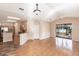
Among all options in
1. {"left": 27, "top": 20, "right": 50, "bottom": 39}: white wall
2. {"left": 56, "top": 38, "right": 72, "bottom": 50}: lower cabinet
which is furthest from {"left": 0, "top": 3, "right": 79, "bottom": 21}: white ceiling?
{"left": 56, "top": 38, "right": 72, "bottom": 50}: lower cabinet

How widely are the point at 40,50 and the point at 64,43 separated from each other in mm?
448

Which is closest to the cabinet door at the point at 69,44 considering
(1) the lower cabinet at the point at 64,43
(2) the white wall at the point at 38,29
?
(1) the lower cabinet at the point at 64,43

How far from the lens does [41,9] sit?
1.59 meters

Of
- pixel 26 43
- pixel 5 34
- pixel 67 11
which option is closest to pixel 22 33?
pixel 26 43

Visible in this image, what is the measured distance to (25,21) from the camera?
1700 mm

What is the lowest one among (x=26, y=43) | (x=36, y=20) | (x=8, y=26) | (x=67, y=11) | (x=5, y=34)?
(x=26, y=43)

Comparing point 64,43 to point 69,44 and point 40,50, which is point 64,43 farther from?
point 40,50

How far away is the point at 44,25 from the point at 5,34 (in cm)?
73

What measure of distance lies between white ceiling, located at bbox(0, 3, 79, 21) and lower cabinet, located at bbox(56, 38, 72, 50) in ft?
1.41

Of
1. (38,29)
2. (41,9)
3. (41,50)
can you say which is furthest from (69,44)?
(41,9)

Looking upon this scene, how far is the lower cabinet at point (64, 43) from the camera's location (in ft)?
5.54

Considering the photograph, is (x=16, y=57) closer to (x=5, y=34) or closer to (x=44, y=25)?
(x=5, y=34)

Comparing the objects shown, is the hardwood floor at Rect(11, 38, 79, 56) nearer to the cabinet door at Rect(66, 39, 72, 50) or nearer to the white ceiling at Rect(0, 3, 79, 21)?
the cabinet door at Rect(66, 39, 72, 50)

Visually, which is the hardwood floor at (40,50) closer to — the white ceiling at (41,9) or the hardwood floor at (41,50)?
the hardwood floor at (41,50)
